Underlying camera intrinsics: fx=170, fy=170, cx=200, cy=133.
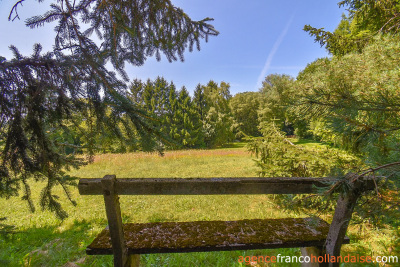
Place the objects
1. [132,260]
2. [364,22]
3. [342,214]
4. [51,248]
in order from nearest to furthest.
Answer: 1. [342,214]
2. [132,260]
3. [51,248]
4. [364,22]

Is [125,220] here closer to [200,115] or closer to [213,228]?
[213,228]

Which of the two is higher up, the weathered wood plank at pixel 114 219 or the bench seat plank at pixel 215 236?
the weathered wood plank at pixel 114 219

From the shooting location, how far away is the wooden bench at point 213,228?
155 centimetres

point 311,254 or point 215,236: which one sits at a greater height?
point 215,236

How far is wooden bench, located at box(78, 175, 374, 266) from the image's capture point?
1.55 metres

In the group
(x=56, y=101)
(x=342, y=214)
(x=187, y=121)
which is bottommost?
(x=342, y=214)

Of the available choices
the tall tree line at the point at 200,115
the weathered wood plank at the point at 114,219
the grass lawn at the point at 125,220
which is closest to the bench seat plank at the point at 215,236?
the weathered wood plank at the point at 114,219

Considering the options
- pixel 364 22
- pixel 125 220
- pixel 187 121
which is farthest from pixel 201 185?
pixel 187 121

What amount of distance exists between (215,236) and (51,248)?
3864 millimetres

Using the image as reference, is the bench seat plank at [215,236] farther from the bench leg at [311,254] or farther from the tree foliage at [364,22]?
the tree foliage at [364,22]

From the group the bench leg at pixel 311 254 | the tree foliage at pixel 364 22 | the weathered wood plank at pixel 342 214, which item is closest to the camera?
the weathered wood plank at pixel 342 214

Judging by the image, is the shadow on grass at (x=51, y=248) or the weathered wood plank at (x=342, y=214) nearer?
the weathered wood plank at (x=342, y=214)

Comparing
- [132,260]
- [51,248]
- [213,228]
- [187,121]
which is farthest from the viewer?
[187,121]

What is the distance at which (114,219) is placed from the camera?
1565 millimetres
